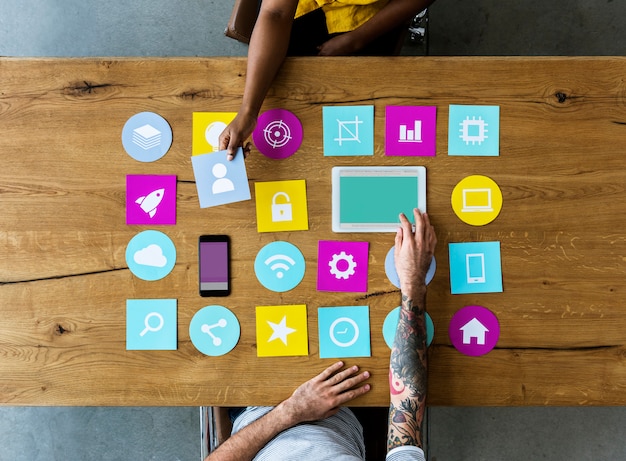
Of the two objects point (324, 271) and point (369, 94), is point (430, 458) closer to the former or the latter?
point (324, 271)

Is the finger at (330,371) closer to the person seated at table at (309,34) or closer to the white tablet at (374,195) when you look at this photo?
the white tablet at (374,195)

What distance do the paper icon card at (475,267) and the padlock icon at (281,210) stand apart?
1.29ft

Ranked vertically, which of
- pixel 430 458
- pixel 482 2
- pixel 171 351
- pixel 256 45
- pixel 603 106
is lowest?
pixel 430 458

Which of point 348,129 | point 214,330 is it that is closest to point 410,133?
point 348,129

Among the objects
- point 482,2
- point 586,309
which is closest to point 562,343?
point 586,309

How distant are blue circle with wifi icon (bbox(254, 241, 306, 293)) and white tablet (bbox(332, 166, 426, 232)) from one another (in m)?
0.12

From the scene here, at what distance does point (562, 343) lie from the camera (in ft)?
3.81

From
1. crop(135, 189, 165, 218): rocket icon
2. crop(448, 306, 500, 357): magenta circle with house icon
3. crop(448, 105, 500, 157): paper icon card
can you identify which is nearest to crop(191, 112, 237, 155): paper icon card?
crop(135, 189, 165, 218): rocket icon

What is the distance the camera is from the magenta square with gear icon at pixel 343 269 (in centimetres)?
117

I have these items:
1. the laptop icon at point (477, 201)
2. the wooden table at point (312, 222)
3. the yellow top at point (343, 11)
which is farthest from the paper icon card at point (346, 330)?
the yellow top at point (343, 11)

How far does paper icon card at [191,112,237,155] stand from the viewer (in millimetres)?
1158

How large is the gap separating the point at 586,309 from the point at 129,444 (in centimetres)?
170

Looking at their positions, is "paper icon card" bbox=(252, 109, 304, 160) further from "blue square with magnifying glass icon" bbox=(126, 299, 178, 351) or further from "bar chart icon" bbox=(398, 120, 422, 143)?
"blue square with magnifying glass icon" bbox=(126, 299, 178, 351)

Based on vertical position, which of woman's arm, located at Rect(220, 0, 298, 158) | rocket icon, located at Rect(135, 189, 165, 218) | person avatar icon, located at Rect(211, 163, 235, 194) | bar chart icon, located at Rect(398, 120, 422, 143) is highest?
woman's arm, located at Rect(220, 0, 298, 158)
